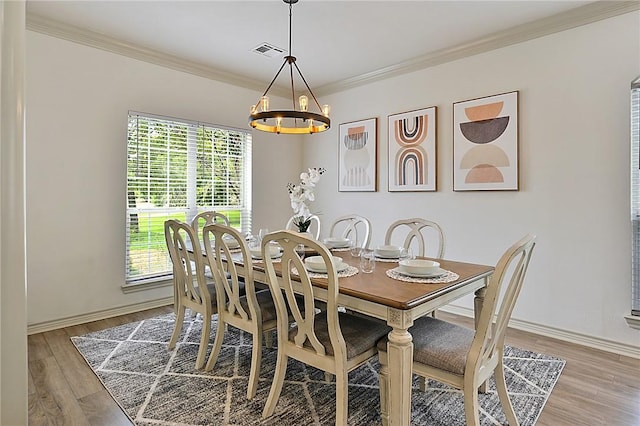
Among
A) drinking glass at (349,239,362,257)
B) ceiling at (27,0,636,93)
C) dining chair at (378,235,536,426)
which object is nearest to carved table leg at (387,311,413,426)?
dining chair at (378,235,536,426)

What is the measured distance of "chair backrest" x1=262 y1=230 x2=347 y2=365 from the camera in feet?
5.17

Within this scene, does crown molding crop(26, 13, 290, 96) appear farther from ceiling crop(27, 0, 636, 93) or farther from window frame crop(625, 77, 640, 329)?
window frame crop(625, 77, 640, 329)

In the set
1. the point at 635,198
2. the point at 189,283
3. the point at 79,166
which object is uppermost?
the point at 79,166

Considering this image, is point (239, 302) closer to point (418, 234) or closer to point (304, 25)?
point (418, 234)

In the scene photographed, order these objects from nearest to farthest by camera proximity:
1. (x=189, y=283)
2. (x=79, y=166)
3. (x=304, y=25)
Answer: (x=189, y=283), (x=304, y=25), (x=79, y=166)

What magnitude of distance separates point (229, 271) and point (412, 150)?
2.49 meters

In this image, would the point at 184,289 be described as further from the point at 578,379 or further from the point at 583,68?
the point at 583,68

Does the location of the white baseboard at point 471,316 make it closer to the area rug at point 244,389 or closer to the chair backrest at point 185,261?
the area rug at point 244,389

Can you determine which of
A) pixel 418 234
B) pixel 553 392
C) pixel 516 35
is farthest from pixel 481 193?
pixel 553 392

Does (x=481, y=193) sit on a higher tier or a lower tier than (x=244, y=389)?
higher

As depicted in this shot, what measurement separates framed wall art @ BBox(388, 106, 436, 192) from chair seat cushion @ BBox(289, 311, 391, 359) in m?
2.16

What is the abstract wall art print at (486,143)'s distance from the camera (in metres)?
3.16

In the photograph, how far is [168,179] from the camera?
3.77m

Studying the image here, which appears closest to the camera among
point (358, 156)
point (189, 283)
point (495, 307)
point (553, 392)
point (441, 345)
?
→ point (495, 307)
